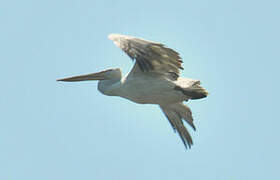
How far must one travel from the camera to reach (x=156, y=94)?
17047mm

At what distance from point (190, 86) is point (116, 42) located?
6.57ft

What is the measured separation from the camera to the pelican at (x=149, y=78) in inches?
635

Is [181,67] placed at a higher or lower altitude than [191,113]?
higher

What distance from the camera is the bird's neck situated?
56.6 feet

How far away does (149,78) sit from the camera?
17.0 m

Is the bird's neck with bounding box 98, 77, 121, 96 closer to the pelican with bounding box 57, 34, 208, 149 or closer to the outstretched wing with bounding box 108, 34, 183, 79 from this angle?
the pelican with bounding box 57, 34, 208, 149

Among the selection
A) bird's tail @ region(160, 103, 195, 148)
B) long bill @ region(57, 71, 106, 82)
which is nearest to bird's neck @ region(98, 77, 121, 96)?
long bill @ region(57, 71, 106, 82)

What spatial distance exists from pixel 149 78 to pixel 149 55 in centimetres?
74

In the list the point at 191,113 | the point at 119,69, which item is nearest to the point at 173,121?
the point at 191,113

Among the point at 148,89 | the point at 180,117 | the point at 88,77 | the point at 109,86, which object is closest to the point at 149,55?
the point at 148,89

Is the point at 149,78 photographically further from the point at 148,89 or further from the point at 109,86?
the point at 109,86

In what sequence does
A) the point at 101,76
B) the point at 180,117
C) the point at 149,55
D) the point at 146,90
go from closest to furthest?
the point at 149,55, the point at 146,90, the point at 101,76, the point at 180,117

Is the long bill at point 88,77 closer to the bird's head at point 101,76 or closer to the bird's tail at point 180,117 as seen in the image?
the bird's head at point 101,76

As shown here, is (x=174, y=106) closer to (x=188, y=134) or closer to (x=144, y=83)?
(x=188, y=134)
